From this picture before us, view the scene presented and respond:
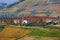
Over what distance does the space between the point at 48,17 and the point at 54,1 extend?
26.4 inches

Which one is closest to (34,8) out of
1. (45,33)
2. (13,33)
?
(45,33)

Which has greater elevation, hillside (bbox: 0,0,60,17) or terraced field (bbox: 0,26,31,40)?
hillside (bbox: 0,0,60,17)

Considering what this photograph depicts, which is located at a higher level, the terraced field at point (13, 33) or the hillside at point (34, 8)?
the hillside at point (34, 8)

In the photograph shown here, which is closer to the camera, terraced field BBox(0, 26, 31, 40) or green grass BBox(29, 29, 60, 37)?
green grass BBox(29, 29, 60, 37)

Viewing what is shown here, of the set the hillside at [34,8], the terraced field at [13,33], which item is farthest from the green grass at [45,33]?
the hillside at [34,8]

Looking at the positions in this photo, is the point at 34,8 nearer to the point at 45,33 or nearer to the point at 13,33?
the point at 45,33

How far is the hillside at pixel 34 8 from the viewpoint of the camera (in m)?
7.20

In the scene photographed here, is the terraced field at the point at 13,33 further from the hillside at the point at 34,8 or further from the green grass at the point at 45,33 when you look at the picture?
the hillside at the point at 34,8

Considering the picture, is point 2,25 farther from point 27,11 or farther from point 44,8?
point 44,8

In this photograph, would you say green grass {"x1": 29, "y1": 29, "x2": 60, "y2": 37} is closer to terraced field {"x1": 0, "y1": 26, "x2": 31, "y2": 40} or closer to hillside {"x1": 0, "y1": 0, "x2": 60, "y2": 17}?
terraced field {"x1": 0, "y1": 26, "x2": 31, "y2": 40}

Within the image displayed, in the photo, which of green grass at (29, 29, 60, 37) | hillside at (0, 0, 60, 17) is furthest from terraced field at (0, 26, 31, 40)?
hillside at (0, 0, 60, 17)

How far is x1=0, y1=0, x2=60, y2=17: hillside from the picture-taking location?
7.20 m

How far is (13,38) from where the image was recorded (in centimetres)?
699

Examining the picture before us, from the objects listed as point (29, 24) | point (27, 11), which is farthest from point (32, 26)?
point (27, 11)
